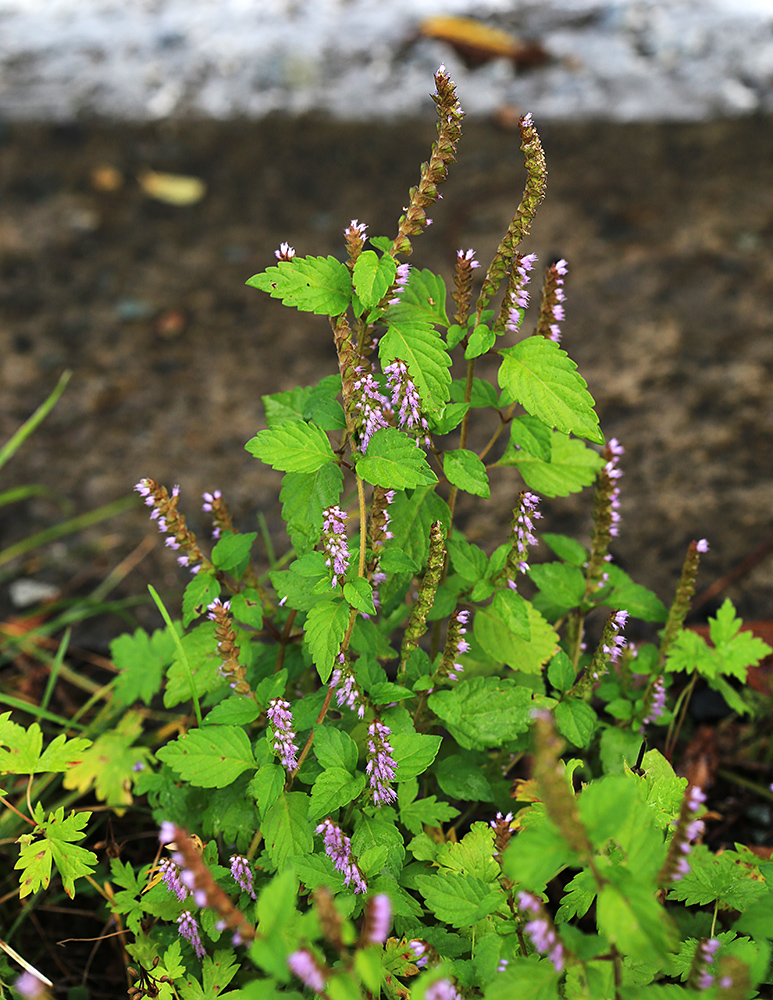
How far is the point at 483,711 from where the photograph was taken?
145cm

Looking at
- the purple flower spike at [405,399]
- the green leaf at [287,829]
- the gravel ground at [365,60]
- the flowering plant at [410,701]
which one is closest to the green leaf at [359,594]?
the flowering plant at [410,701]

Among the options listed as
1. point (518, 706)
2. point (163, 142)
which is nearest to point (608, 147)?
point (163, 142)

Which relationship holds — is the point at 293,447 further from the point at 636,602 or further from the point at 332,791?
the point at 636,602

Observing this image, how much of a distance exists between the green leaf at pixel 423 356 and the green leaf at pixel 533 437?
0.75ft

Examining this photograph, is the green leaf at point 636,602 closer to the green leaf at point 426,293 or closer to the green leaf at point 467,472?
the green leaf at point 467,472

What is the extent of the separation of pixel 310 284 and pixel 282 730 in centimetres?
72

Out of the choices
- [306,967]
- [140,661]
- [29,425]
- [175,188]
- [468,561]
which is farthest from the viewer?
[175,188]

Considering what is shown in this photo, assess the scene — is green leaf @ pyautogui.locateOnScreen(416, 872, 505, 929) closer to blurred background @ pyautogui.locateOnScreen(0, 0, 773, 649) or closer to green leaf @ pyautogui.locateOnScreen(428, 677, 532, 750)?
green leaf @ pyautogui.locateOnScreen(428, 677, 532, 750)

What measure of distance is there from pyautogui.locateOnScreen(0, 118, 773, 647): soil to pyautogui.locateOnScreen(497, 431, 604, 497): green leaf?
95 cm

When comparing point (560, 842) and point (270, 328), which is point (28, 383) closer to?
point (270, 328)

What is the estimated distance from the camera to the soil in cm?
276

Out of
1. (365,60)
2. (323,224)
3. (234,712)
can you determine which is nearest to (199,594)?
(234,712)

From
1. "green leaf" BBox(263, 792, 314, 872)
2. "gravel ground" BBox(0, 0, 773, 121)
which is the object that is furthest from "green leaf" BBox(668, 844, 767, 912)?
A: "gravel ground" BBox(0, 0, 773, 121)

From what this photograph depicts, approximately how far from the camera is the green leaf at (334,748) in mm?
1335
